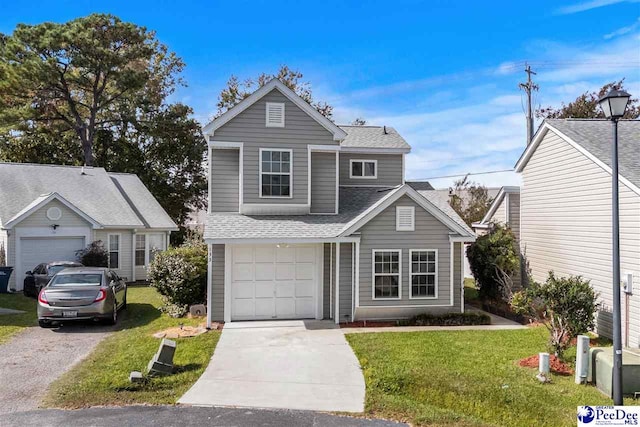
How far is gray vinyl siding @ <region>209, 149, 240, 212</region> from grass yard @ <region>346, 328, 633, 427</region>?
20.8ft

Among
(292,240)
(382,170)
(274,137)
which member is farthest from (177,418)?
(382,170)

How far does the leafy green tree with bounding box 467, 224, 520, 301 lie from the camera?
15977 mm

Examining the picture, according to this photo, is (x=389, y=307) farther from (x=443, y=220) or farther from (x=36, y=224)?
(x=36, y=224)

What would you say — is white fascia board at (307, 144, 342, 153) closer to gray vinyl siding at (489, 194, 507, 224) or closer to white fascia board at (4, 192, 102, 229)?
gray vinyl siding at (489, 194, 507, 224)

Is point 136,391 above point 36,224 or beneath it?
beneath

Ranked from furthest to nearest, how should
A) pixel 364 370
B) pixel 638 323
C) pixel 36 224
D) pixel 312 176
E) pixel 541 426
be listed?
1. pixel 36 224
2. pixel 312 176
3. pixel 638 323
4. pixel 364 370
5. pixel 541 426

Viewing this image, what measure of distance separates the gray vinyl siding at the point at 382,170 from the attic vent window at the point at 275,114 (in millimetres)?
3348

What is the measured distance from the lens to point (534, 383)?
8.62 meters

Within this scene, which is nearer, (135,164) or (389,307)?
(389,307)

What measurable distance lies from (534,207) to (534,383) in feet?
29.6

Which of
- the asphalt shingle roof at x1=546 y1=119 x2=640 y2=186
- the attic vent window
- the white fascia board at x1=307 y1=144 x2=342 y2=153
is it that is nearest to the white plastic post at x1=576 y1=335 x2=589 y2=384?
the asphalt shingle roof at x1=546 y1=119 x2=640 y2=186

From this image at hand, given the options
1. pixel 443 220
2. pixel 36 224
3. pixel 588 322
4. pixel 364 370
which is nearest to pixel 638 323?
pixel 588 322

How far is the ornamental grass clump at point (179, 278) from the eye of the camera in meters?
14.9

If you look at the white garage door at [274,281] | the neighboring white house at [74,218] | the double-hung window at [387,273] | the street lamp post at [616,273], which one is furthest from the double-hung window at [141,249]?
the street lamp post at [616,273]
